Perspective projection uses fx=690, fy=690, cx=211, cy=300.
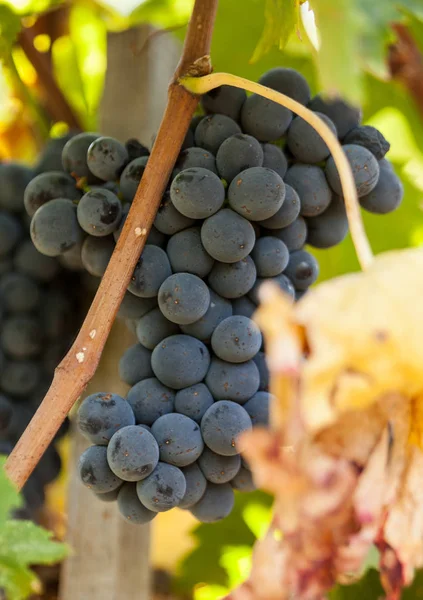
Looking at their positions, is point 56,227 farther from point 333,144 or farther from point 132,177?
point 333,144

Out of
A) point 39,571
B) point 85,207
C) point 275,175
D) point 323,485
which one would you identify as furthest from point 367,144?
point 39,571

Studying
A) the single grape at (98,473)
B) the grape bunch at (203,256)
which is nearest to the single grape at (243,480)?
the grape bunch at (203,256)

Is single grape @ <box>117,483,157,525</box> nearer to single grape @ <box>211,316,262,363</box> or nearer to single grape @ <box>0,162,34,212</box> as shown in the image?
single grape @ <box>211,316,262,363</box>

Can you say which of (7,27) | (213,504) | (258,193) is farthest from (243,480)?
(7,27)

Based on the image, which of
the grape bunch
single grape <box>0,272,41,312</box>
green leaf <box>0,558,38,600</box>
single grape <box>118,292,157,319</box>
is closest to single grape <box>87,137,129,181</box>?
the grape bunch

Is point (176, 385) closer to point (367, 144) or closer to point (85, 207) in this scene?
point (85, 207)

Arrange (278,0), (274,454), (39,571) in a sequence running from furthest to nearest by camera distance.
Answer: (39,571) < (278,0) < (274,454)

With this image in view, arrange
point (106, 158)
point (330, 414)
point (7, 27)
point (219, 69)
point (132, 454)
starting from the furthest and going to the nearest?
point (219, 69) < point (7, 27) < point (106, 158) < point (132, 454) < point (330, 414)
